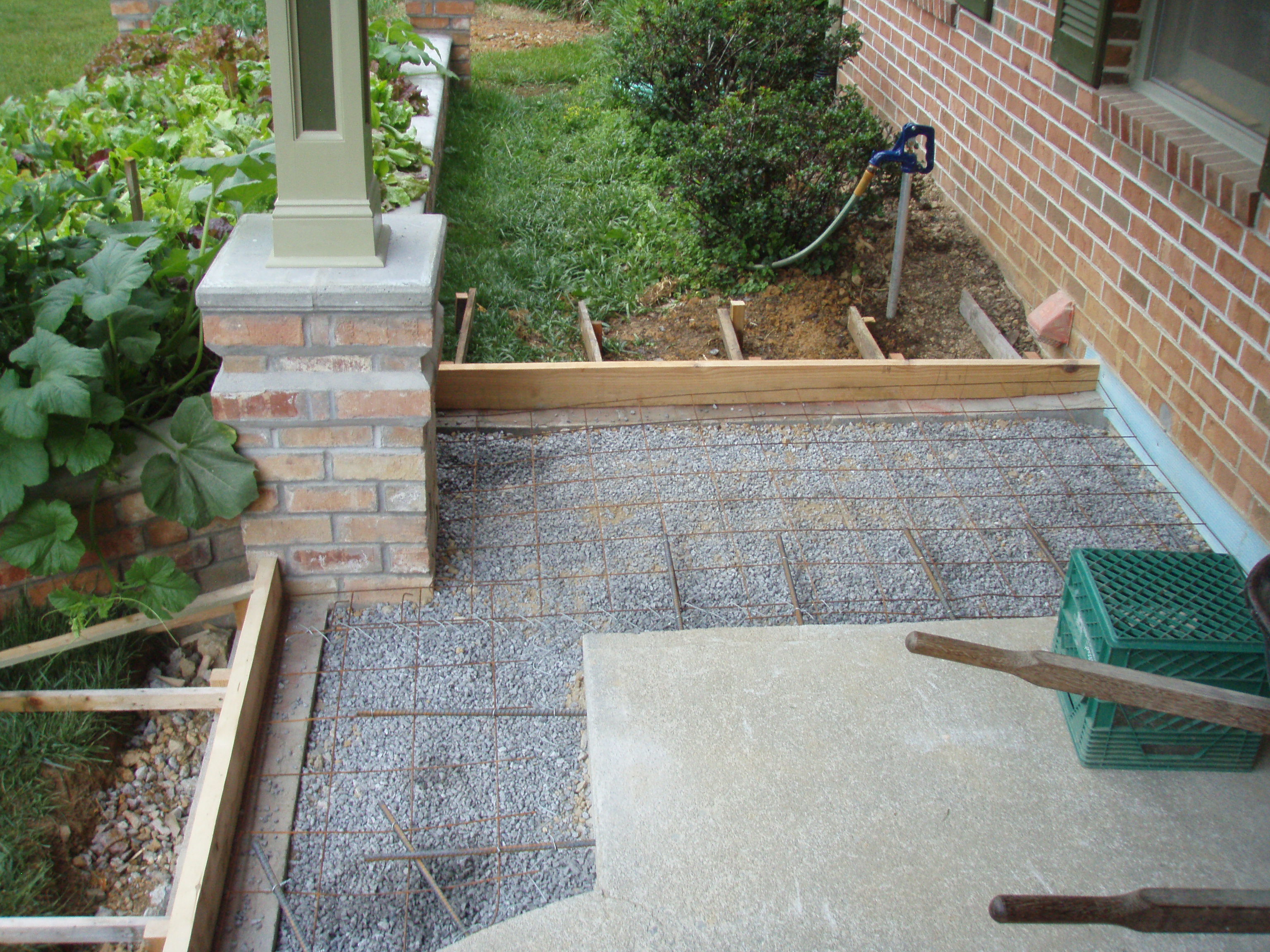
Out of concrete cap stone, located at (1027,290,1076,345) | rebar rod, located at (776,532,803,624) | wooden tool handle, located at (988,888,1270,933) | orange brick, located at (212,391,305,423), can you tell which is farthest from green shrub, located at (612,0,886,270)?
wooden tool handle, located at (988,888,1270,933)

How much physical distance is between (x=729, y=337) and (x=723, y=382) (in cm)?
53

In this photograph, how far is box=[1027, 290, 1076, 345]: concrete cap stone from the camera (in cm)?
430

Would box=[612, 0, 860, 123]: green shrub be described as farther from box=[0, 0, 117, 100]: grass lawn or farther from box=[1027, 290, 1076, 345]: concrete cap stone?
box=[0, 0, 117, 100]: grass lawn

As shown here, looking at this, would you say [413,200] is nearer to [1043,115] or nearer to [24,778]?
[1043,115]

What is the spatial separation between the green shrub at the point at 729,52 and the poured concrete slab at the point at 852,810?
4.59 meters

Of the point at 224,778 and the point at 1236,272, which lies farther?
the point at 1236,272

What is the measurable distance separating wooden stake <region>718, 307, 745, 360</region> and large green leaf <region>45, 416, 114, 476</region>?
2.38 meters

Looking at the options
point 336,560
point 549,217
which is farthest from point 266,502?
point 549,217

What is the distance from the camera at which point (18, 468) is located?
2.46 m

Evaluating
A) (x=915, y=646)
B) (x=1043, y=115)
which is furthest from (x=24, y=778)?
(x=1043, y=115)

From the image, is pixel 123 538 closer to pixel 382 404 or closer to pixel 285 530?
pixel 285 530

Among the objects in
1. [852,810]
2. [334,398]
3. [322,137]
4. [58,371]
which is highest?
[322,137]

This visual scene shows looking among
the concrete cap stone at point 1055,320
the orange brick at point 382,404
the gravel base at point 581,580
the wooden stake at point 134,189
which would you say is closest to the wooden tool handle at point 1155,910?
the gravel base at point 581,580

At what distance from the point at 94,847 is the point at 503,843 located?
3.12ft
